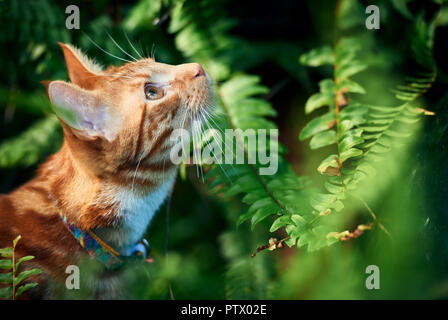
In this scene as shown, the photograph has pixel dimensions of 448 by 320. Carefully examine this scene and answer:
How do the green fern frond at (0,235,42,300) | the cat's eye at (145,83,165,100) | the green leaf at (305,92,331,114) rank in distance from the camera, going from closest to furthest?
1. the green fern frond at (0,235,42,300)
2. the cat's eye at (145,83,165,100)
3. the green leaf at (305,92,331,114)

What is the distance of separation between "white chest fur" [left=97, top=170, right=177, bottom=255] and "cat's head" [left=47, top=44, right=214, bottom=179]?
18 cm

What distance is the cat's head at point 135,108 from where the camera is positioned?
1.71m

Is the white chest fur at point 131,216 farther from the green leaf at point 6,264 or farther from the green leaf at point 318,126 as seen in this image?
the green leaf at point 318,126

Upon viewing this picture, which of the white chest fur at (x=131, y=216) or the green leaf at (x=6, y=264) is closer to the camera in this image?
the green leaf at (x=6, y=264)

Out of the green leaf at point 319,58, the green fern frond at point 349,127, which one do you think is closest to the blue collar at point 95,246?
the green fern frond at point 349,127

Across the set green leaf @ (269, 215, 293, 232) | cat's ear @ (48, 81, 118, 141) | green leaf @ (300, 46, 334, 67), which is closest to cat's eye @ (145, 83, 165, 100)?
cat's ear @ (48, 81, 118, 141)

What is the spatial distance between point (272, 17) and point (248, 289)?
7.62 ft

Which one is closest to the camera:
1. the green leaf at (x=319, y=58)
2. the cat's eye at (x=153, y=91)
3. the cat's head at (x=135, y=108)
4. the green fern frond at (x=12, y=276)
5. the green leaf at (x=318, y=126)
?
the green fern frond at (x=12, y=276)

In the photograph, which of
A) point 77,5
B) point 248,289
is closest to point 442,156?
point 248,289

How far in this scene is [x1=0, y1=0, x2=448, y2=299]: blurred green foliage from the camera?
1.62 m

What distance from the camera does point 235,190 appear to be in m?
1.90

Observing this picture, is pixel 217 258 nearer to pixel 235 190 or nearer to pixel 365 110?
pixel 235 190

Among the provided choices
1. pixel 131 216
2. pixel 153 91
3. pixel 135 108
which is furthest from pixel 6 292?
pixel 153 91

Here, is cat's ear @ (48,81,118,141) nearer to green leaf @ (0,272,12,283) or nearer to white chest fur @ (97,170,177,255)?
white chest fur @ (97,170,177,255)
